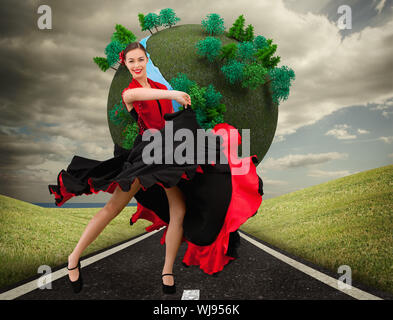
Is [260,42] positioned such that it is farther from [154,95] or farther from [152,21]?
[154,95]

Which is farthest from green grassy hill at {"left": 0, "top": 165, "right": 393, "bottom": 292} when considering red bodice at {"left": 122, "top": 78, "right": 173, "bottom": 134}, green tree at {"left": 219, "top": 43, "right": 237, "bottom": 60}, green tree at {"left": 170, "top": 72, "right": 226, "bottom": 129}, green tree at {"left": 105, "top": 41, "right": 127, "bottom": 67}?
green tree at {"left": 219, "top": 43, "right": 237, "bottom": 60}

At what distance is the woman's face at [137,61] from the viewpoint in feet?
8.67

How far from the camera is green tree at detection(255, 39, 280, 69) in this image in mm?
4777

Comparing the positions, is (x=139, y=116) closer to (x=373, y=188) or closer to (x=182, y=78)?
(x=182, y=78)

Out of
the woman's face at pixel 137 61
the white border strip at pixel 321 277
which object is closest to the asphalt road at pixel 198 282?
the white border strip at pixel 321 277

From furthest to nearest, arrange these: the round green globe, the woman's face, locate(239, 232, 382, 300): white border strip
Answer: the round green globe < the woman's face < locate(239, 232, 382, 300): white border strip

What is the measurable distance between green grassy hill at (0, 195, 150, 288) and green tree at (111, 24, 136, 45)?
3.27m

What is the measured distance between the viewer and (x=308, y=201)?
256 inches

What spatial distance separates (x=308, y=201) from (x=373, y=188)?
1.45 meters

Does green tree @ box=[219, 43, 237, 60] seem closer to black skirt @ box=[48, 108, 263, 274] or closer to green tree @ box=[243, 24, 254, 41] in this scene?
green tree @ box=[243, 24, 254, 41]

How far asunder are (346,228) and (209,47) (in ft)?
11.3

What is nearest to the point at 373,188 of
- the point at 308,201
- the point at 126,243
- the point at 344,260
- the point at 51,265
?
the point at 308,201

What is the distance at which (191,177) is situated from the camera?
234cm

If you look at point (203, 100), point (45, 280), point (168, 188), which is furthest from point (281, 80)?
point (45, 280)
